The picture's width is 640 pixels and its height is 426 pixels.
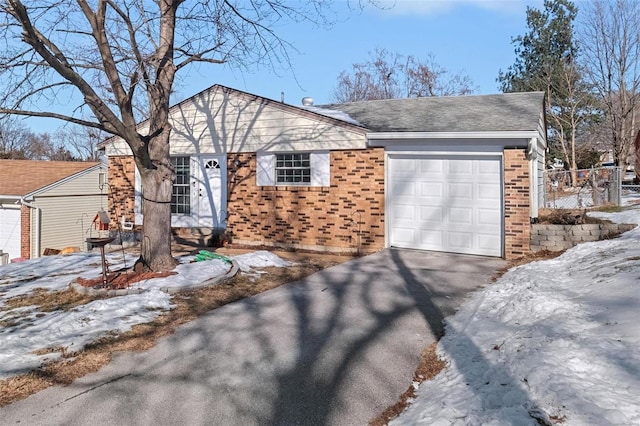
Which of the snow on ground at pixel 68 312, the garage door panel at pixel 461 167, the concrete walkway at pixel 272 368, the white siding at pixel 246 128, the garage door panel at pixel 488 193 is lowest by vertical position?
the concrete walkway at pixel 272 368

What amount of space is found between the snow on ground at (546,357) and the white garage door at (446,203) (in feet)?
12.3

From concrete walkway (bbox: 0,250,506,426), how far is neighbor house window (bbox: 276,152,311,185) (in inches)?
211

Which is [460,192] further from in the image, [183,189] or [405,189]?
[183,189]

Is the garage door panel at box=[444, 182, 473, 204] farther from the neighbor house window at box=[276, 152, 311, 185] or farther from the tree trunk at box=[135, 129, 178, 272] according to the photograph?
the tree trunk at box=[135, 129, 178, 272]

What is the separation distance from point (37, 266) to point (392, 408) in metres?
9.00

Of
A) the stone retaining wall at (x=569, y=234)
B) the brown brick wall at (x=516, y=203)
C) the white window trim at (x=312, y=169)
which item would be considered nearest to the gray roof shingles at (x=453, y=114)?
the brown brick wall at (x=516, y=203)

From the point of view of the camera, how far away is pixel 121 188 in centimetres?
1492

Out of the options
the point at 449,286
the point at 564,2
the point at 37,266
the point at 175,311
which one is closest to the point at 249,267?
the point at 175,311

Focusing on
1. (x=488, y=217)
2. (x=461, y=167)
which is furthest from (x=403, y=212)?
(x=488, y=217)

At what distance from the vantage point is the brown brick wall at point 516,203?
9281mm

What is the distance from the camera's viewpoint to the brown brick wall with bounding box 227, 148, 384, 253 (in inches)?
434

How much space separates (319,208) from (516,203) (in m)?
4.63

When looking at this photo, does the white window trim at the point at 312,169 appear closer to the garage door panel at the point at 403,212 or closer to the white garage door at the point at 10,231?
the garage door panel at the point at 403,212

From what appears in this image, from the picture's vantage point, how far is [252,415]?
3.50 metres
